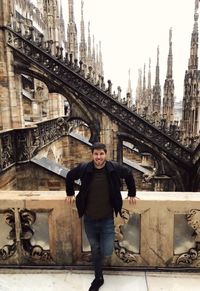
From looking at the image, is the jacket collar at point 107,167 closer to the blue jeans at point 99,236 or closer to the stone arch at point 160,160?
the blue jeans at point 99,236

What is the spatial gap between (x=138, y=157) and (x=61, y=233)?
17606mm

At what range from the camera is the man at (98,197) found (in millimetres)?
2381

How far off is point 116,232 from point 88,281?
1.78 ft

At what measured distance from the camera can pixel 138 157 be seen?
65.7 feet

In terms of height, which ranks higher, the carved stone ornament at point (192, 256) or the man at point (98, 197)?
the man at point (98, 197)

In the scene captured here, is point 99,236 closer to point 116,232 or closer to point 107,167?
point 116,232

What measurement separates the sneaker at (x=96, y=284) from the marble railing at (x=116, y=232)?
310 millimetres

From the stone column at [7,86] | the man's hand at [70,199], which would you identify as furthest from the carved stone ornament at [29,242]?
the stone column at [7,86]

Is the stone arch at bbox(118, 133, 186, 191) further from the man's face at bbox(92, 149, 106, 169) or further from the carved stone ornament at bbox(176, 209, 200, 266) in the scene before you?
the man's face at bbox(92, 149, 106, 169)

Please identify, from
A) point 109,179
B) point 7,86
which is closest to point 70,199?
point 109,179

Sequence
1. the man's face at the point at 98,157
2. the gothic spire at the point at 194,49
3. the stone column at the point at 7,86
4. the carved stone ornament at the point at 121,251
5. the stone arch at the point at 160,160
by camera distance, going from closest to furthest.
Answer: the man's face at the point at 98,157 < the carved stone ornament at the point at 121,251 < the stone column at the point at 7,86 < the stone arch at the point at 160,160 < the gothic spire at the point at 194,49

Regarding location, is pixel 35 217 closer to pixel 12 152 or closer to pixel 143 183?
pixel 12 152

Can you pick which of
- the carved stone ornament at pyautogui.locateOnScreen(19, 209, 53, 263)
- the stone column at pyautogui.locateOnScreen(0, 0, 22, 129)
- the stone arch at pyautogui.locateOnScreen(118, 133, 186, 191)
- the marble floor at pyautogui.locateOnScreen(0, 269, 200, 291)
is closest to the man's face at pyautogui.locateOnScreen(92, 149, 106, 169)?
the carved stone ornament at pyautogui.locateOnScreen(19, 209, 53, 263)

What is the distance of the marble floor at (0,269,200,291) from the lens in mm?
2473
